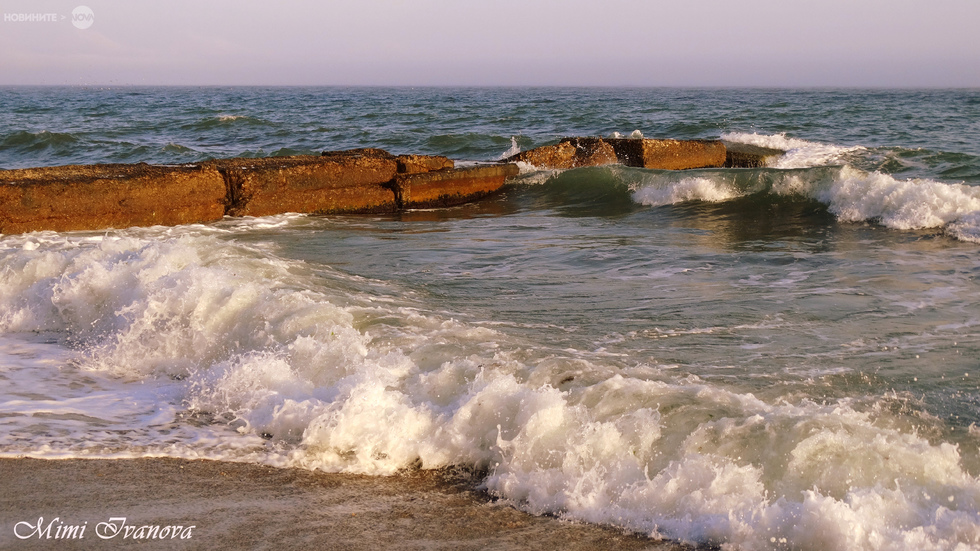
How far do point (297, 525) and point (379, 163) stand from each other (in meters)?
6.61

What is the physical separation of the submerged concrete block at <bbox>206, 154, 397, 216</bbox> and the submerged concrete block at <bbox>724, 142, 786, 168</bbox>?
5457 mm

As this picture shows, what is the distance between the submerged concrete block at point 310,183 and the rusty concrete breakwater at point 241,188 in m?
0.01

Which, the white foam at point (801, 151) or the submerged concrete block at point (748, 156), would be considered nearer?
the submerged concrete block at point (748, 156)


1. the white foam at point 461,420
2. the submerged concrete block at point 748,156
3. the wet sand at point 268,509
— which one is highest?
the submerged concrete block at point 748,156

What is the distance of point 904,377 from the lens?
3545 mm

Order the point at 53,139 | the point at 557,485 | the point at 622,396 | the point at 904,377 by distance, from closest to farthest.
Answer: the point at 557,485
the point at 622,396
the point at 904,377
the point at 53,139

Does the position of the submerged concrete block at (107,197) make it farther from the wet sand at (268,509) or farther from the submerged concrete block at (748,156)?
the submerged concrete block at (748,156)

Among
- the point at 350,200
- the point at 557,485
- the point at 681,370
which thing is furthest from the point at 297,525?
the point at 350,200

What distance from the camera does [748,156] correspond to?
12.1 m

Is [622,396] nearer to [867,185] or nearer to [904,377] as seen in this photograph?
[904,377]

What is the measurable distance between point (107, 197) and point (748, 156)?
8779 millimetres

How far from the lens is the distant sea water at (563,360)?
2.71 meters

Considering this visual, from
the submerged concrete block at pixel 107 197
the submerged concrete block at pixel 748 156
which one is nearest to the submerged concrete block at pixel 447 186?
the submerged concrete block at pixel 107 197

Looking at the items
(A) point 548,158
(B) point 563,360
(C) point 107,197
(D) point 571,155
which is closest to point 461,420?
(B) point 563,360
